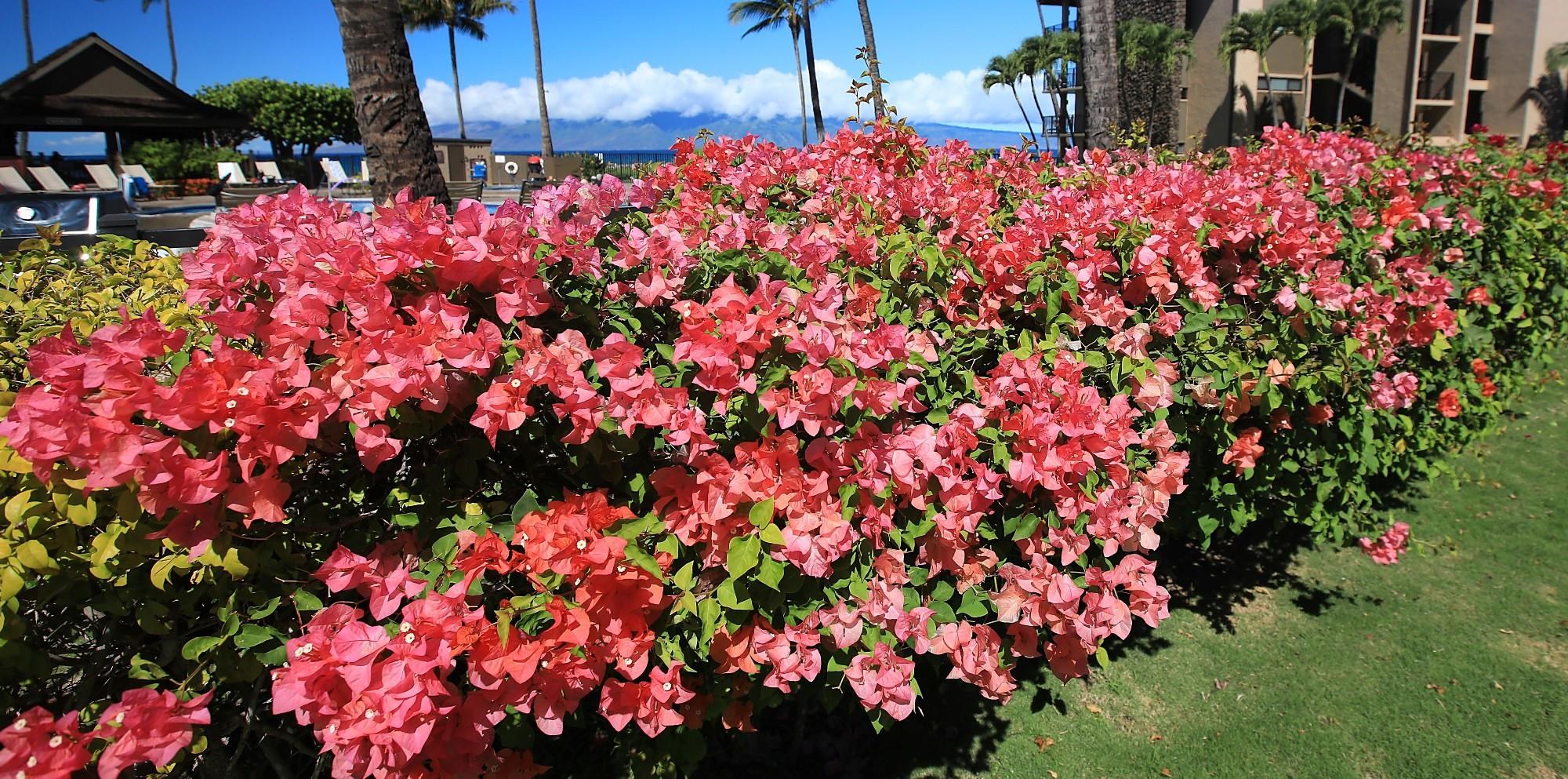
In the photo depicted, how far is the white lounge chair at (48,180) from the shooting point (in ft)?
54.4

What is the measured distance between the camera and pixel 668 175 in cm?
324

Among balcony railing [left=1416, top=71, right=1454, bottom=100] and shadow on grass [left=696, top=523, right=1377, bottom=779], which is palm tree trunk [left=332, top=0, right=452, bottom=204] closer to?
shadow on grass [left=696, top=523, right=1377, bottom=779]

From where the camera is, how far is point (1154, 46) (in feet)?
85.4

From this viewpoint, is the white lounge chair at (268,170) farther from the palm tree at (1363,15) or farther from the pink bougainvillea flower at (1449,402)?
the pink bougainvillea flower at (1449,402)

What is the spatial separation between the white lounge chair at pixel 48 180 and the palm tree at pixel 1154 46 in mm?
26270

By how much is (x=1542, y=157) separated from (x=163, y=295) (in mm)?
7386

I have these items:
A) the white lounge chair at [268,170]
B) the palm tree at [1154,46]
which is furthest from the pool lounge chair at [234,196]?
the palm tree at [1154,46]

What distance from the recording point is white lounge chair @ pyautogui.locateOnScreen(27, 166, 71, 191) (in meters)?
16.6

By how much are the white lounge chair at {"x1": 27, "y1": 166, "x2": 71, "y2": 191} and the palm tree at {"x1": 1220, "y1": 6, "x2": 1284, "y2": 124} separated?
Answer: 29.3 metres

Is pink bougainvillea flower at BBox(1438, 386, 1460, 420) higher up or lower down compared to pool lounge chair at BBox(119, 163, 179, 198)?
lower down

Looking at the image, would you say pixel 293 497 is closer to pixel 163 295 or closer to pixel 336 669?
pixel 336 669

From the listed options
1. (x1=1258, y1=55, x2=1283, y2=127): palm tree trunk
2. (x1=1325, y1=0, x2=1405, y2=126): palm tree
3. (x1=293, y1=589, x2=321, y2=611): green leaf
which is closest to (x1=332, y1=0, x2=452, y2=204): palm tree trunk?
(x1=293, y1=589, x2=321, y2=611): green leaf

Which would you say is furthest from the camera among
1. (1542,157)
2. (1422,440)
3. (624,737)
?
(1542,157)

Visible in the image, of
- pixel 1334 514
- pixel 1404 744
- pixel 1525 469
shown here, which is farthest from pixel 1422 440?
pixel 1525 469
